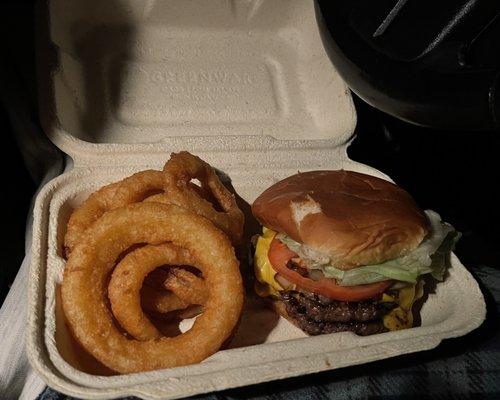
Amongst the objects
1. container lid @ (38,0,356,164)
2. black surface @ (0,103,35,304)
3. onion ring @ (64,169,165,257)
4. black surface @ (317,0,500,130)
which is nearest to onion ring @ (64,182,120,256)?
onion ring @ (64,169,165,257)

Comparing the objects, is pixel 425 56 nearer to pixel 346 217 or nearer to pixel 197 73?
pixel 346 217

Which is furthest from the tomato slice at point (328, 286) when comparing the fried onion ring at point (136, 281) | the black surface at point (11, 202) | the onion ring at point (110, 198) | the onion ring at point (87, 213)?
the black surface at point (11, 202)

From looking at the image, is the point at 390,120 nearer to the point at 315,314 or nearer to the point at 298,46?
the point at 298,46

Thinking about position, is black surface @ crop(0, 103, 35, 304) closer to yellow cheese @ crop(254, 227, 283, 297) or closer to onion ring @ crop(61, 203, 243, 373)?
onion ring @ crop(61, 203, 243, 373)

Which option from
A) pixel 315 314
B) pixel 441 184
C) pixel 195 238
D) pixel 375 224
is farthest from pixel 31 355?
pixel 441 184

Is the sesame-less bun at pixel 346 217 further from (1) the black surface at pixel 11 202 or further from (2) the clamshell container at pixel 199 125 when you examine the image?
(1) the black surface at pixel 11 202
